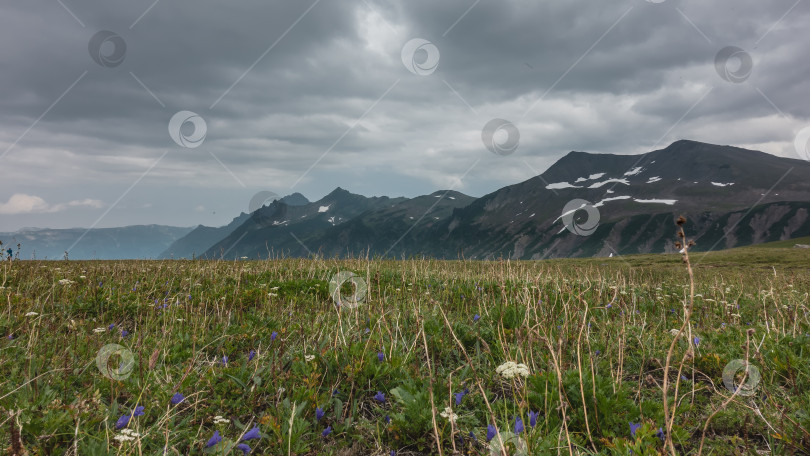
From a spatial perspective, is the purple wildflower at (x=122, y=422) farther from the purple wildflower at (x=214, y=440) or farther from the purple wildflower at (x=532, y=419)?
the purple wildflower at (x=532, y=419)

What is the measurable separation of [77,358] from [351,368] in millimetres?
3294

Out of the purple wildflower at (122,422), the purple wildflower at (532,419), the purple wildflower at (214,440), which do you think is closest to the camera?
the purple wildflower at (214,440)

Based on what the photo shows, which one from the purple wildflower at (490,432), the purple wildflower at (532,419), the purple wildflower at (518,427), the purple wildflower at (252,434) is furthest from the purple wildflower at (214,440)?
the purple wildflower at (532,419)

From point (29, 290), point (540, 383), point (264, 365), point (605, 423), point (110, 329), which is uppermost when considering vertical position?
point (29, 290)

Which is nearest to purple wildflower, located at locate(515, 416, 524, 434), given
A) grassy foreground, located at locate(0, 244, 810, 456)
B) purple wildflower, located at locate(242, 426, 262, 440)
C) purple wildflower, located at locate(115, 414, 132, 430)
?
grassy foreground, located at locate(0, 244, 810, 456)

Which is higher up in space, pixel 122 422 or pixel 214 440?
pixel 122 422

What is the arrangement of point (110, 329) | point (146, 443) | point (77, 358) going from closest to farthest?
point (146, 443) → point (77, 358) → point (110, 329)

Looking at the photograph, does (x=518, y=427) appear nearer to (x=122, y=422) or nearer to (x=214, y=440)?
(x=214, y=440)

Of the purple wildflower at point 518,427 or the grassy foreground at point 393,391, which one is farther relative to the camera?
the grassy foreground at point 393,391

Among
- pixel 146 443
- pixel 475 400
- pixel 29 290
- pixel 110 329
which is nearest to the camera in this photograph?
pixel 146 443

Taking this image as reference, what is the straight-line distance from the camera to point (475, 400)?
4074mm

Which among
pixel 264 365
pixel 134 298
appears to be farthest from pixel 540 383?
pixel 134 298

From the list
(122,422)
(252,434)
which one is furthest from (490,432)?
(122,422)

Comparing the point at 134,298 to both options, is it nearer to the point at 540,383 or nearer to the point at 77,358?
the point at 77,358
